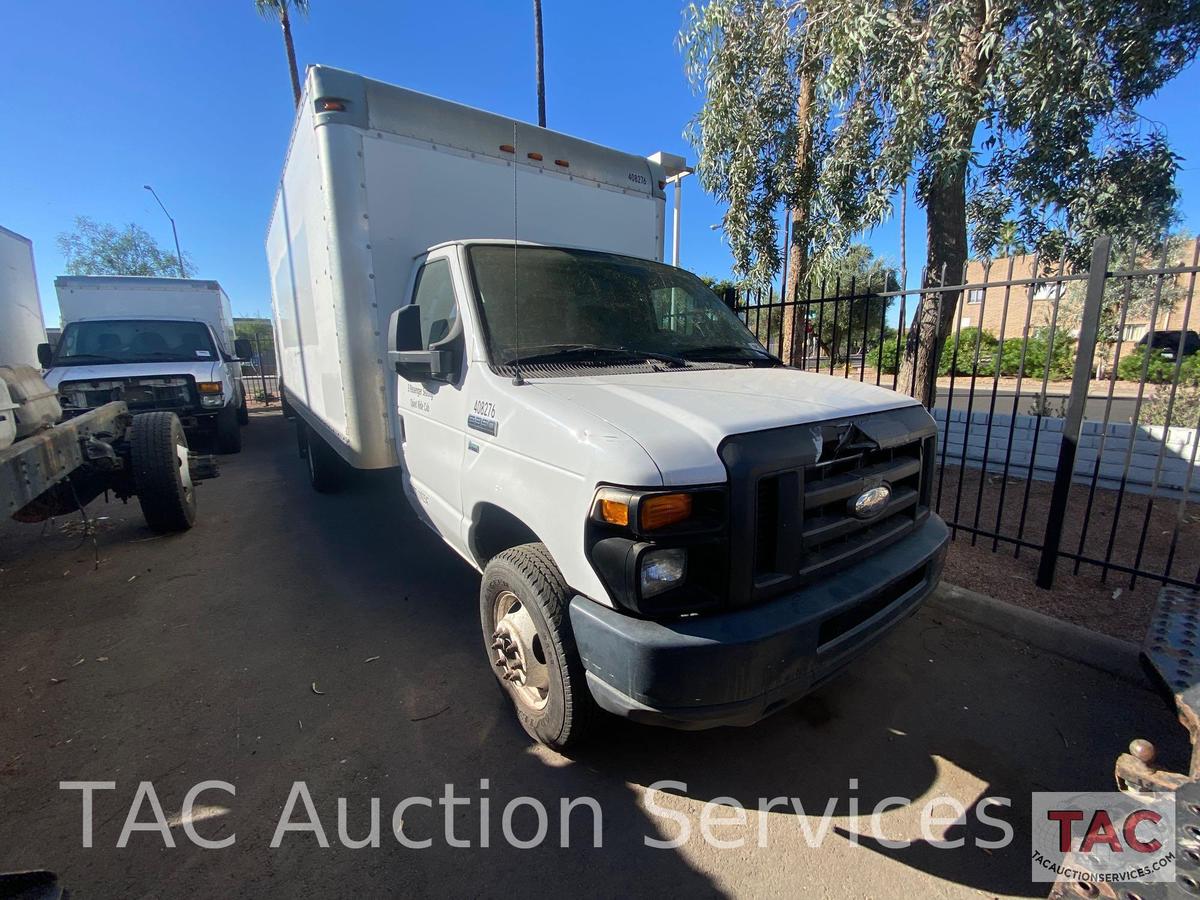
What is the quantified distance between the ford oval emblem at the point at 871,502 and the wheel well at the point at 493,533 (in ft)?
4.41

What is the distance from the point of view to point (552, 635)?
7.03 ft

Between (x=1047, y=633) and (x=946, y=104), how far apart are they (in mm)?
4969

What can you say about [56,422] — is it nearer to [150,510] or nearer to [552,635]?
[150,510]

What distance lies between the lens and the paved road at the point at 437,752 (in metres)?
1.98

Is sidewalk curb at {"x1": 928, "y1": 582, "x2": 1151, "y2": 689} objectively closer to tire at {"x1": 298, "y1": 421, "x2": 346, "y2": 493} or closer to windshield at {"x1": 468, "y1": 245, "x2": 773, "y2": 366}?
windshield at {"x1": 468, "y1": 245, "x2": 773, "y2": 366}

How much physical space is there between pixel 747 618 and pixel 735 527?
309 mm

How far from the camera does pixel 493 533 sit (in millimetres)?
2799

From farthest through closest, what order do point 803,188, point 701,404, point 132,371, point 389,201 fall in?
point 132,371 < point 803,188 < point 389,201 < point 701,404

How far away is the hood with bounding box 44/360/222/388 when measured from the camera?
7.44m

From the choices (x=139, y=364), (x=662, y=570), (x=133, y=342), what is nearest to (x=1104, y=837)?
(x=662, y=570)

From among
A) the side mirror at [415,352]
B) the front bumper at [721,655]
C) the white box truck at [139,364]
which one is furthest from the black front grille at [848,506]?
the white box truck at [139,364]

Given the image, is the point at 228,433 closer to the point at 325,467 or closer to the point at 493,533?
the point at 325,467

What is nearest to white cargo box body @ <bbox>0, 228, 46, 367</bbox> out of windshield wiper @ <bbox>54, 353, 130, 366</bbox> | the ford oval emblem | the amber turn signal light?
windshield wiper @ <bbox>54, 353, 130, 366</bbox>

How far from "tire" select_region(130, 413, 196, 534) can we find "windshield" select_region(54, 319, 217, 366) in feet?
15.1
